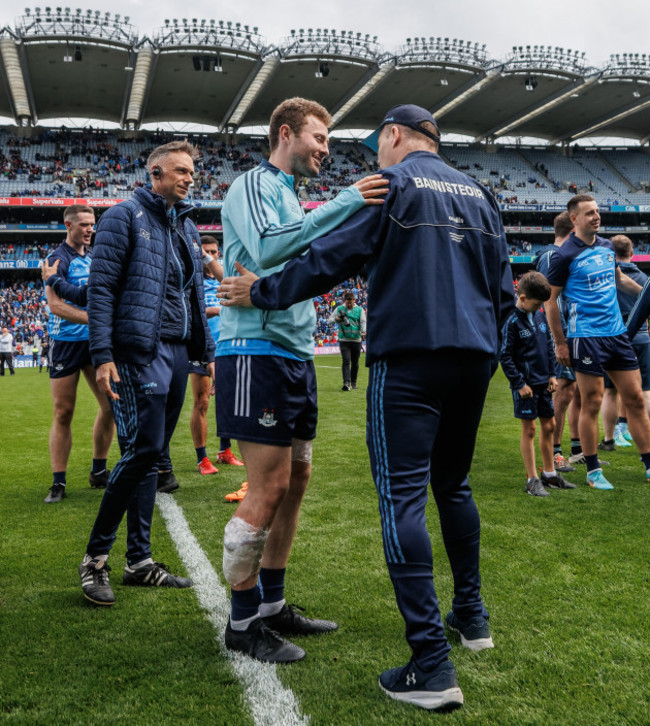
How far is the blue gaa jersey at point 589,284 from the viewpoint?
4.96 m

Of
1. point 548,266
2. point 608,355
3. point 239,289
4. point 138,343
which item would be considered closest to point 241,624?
point 239,289

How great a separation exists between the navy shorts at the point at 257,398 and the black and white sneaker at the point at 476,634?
0.96 metres

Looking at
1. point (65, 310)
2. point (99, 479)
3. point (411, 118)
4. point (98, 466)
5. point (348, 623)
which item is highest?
point (411, 118)

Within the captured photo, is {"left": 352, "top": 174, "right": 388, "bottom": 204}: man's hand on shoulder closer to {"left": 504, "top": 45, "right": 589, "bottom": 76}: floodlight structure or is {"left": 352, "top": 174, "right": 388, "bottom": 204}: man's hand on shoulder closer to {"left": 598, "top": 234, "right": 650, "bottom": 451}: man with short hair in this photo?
{"left": 598, "top": 234, "right": 650, "bottom": 451}: man with short hair

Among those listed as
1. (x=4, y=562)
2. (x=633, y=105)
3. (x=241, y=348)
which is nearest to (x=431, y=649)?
(x=241, y=348)

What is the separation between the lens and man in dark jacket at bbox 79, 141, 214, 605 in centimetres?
293

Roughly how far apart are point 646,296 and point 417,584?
11.5 feet

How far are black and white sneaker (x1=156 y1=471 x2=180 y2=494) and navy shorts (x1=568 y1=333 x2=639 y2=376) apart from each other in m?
3.39

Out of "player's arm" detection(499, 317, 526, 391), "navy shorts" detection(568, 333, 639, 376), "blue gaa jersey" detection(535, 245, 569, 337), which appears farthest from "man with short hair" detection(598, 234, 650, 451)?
"player's arm" detection(499, 317, 526, 391)

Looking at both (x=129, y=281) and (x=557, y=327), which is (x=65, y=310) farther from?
(x=557, y=327)

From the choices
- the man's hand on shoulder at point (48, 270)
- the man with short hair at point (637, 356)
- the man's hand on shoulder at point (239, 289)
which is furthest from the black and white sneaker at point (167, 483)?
the man with short hair at point (637, 356)

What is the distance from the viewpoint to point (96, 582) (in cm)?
287

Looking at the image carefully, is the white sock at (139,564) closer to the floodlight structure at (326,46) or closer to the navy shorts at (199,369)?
the navy shorts at (199,369)

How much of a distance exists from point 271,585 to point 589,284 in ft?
12.1
